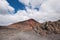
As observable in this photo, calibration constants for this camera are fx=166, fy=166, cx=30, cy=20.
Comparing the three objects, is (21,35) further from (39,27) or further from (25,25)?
(39,27)

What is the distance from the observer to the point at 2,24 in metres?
2.50

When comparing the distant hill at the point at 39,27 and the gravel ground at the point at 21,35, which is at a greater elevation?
the distant hill at the point at 39,27

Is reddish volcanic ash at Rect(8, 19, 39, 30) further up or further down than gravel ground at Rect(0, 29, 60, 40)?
further up

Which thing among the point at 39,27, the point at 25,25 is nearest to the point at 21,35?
the point at 25,25

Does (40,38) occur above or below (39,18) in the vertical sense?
below

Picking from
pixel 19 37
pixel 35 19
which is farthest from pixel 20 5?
pixel 19 37

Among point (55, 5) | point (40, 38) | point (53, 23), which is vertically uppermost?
point (55, 5)

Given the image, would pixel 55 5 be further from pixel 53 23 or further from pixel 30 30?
pixel 30 30

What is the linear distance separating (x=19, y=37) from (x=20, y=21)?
24cm

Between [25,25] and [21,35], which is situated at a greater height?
[25,25]

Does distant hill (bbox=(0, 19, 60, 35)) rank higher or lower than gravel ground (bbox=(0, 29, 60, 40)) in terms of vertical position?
higher

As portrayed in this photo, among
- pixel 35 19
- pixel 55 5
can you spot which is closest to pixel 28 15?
pixel 35 19

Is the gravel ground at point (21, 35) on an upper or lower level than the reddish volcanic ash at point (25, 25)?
lower

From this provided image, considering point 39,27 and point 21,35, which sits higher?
point 39,27
